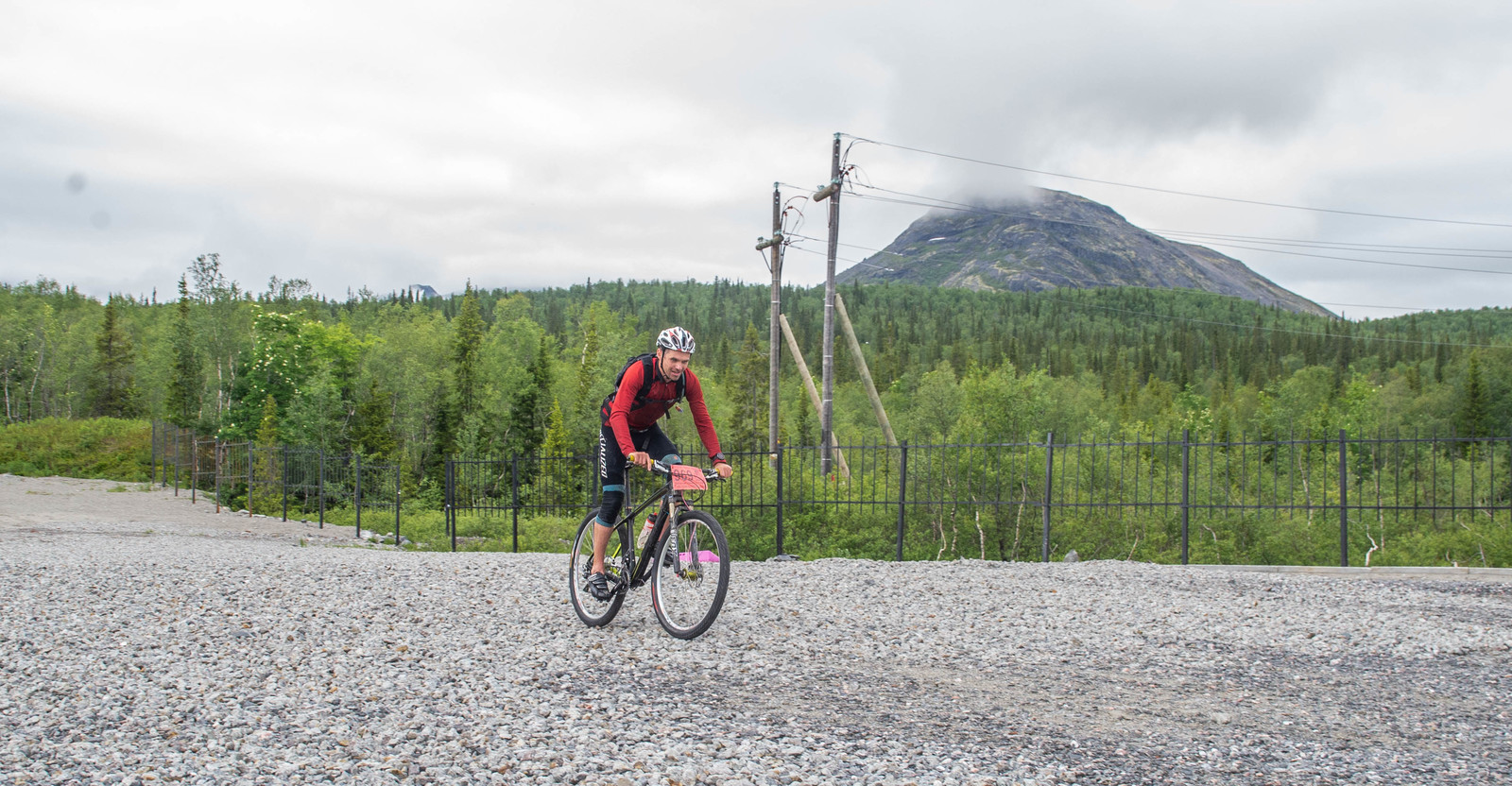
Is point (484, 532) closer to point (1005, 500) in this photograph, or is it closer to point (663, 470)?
point (1005, 500)

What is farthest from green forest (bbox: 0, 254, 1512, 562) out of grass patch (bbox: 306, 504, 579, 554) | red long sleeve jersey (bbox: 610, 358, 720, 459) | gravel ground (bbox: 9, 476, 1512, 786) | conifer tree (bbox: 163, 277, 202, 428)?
red long sleeve jersey (bbox: 610, 358, 720, 459)

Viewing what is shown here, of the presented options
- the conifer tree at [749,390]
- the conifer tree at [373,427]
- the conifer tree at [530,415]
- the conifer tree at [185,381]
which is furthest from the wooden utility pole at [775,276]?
the conifer tree at [185,381]

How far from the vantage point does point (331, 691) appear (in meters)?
4.38

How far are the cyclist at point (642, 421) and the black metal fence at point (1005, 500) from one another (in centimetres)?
569

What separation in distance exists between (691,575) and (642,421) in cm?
107

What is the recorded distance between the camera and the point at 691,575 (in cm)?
552

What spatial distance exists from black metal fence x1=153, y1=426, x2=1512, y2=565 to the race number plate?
19.8 ft

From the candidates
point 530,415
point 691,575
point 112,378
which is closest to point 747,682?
point 691,575

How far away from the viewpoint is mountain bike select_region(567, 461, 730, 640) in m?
5.45

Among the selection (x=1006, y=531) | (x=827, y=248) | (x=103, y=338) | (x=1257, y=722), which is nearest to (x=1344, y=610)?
(x=1257, y=722)

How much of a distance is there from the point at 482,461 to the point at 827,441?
597cm

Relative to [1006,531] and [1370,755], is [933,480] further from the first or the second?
[1370,755]

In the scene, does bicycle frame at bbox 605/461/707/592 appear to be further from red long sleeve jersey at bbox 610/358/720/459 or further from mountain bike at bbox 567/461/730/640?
red long sleeve jersey at bbox 610/358/720/459

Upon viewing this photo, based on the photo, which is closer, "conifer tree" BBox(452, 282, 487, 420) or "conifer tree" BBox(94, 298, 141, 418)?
"conifer tree" BBox(452, 282, 487, 420)
